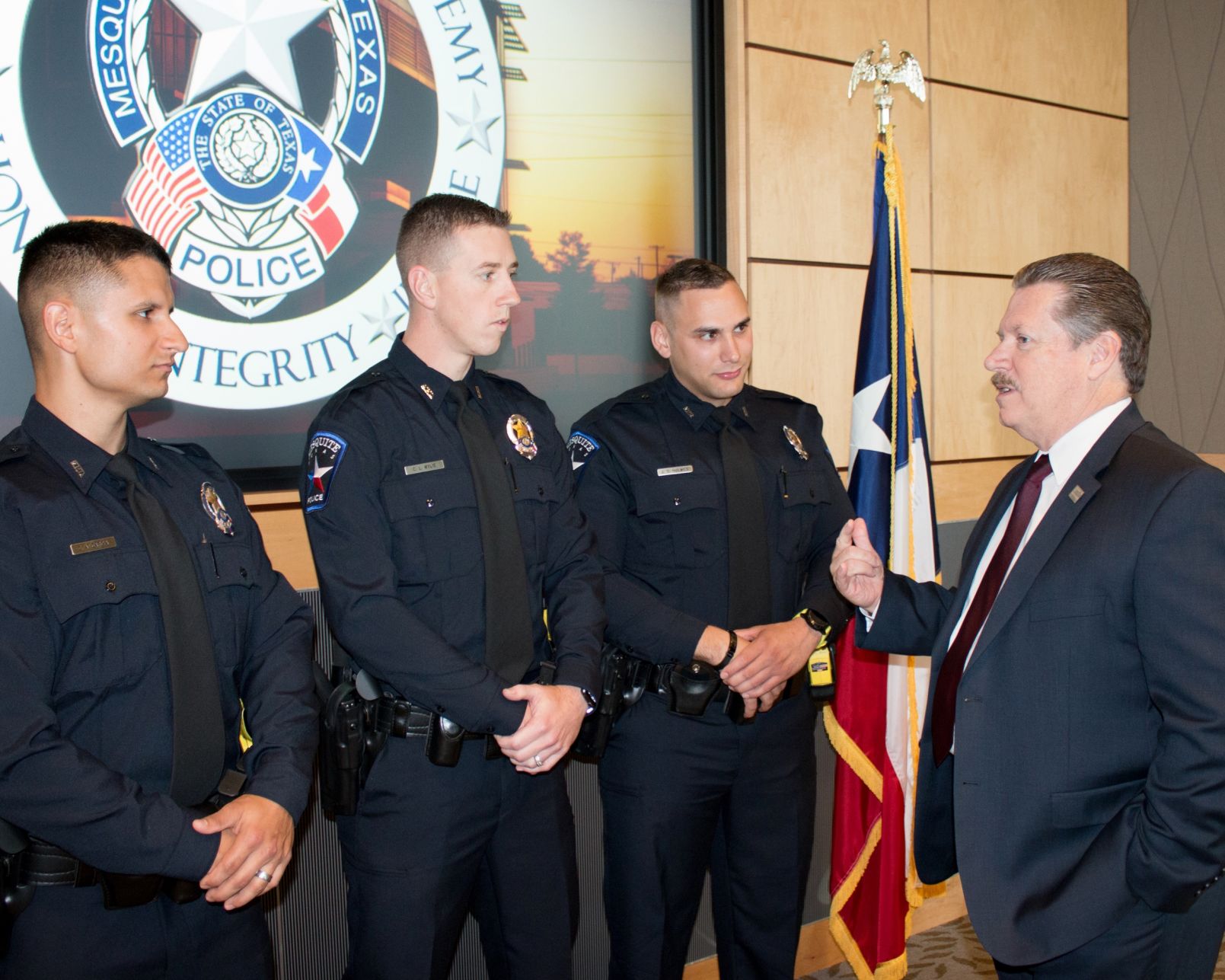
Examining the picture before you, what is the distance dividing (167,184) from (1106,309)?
6.18 ft

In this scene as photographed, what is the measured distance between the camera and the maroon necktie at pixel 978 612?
1774mm

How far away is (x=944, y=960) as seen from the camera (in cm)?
318

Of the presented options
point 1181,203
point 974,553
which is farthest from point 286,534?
point 1181,203

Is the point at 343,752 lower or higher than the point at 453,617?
lower

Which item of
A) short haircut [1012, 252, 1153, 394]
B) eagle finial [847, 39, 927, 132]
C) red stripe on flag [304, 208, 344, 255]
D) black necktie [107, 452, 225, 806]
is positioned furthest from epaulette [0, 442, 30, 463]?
eagle finial [847, 39, 927, 132]

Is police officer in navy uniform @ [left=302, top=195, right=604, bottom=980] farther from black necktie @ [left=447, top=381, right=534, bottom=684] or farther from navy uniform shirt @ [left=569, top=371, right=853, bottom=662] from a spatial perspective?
navy uniform shirt @ [left=569, top=371, right=853, bottom=662]

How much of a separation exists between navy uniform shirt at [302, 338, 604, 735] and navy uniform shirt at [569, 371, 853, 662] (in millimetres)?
189

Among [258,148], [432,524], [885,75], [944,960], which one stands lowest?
[944,960]

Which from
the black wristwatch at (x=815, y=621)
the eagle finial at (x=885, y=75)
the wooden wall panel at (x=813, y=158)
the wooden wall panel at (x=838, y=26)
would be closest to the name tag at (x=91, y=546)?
the black wristwatch at (x=815, y=621)

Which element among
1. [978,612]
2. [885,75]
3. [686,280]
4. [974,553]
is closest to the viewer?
[978,612]

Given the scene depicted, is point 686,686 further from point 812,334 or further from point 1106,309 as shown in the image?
point 812,334

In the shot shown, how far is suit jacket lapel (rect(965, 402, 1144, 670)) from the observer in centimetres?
163

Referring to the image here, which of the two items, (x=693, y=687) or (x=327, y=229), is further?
(x=327, y=229)

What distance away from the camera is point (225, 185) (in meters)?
2.28
